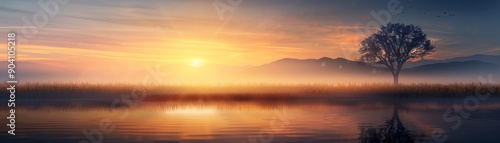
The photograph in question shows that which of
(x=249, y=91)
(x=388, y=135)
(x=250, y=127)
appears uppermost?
(x=249, y=91)

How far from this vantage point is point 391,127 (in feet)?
78.4

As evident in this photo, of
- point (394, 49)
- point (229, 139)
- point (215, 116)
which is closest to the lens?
point (229, 139)

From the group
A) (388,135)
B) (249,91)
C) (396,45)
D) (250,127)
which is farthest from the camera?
(396,45)

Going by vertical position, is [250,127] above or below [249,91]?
below

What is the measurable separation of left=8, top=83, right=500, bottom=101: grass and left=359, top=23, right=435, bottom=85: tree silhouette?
1643 cm

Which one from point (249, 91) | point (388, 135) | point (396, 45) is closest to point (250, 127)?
point (388, 135)

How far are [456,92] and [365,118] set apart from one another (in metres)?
27.6

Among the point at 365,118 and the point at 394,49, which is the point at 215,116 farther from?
the point at 394,49

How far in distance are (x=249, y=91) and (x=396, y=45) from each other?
2881cm

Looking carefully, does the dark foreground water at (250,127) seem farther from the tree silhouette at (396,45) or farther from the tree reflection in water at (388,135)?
the tree silhouette at (396,45)

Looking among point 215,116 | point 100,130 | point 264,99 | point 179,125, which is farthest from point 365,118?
point 264,99

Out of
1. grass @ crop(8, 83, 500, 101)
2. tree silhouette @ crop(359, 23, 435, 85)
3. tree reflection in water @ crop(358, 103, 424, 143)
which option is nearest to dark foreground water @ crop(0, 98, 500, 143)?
tree reflection in water @ crop(358, 103, 424, 143)

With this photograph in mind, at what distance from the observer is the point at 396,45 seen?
73750 mm

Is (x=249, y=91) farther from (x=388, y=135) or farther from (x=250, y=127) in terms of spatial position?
(x=388, y=135)
